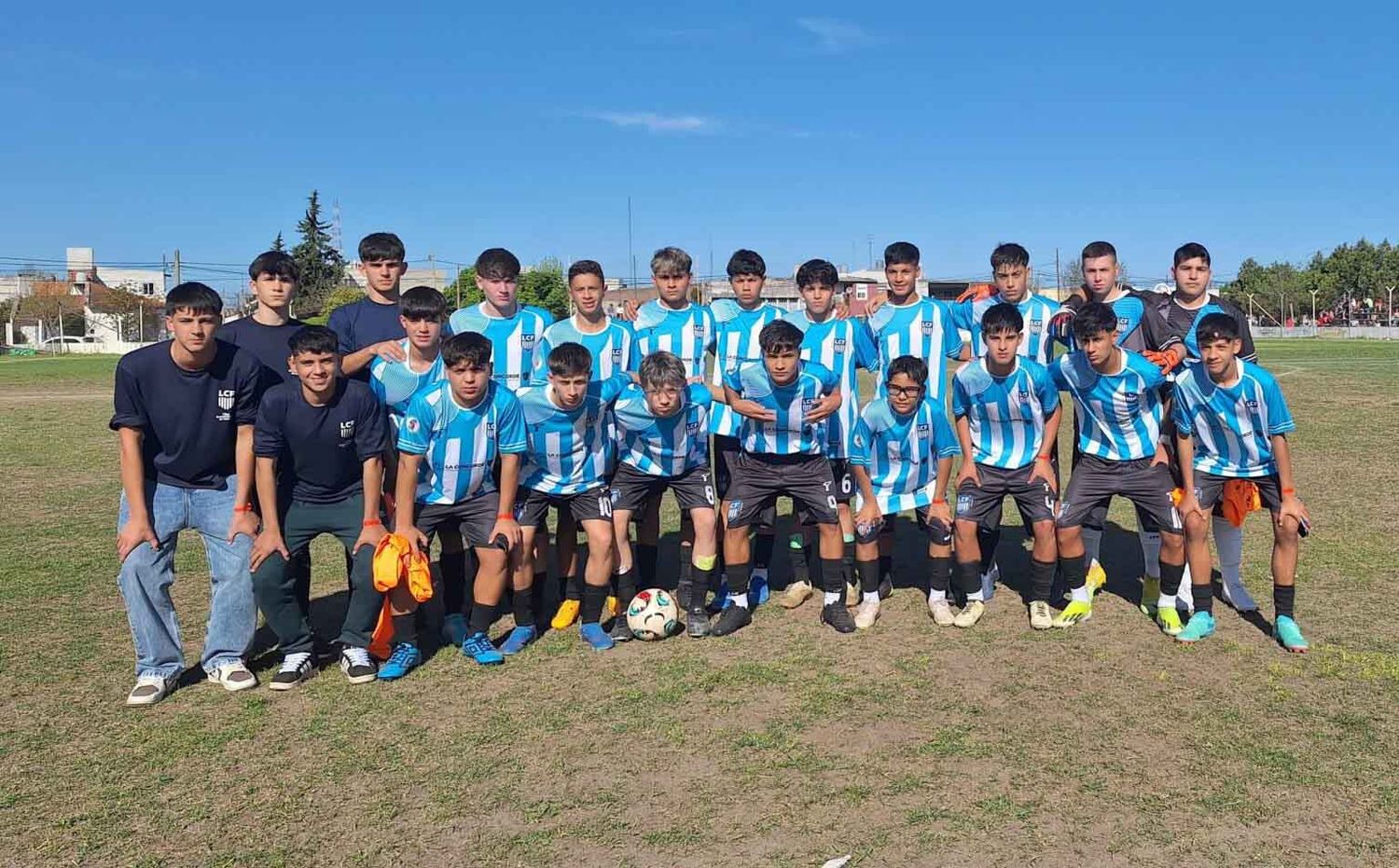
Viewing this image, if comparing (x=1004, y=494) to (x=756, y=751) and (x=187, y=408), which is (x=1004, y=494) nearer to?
(x=756, y=751)

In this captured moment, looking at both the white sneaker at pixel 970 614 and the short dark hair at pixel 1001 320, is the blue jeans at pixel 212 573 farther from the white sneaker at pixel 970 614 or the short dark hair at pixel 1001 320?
the short dark hair at pixel 1001 320

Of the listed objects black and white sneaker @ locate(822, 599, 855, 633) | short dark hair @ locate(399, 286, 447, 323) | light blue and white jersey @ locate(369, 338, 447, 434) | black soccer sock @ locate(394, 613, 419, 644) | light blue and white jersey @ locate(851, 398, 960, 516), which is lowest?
black and white sneaker @ locate(822, 599, 855, 633)

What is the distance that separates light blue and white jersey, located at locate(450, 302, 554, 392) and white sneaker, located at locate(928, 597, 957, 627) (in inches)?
113

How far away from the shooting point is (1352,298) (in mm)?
81062

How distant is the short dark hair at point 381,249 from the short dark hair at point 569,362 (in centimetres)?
120

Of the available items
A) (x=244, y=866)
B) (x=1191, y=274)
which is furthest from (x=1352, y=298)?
(x=244, y=866)

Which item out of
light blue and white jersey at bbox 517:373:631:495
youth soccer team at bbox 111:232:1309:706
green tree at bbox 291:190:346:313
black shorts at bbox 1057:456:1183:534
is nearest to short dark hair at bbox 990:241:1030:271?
youth soccer team at bbox 111:232:1309:706

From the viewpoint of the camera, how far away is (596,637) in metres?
5.66

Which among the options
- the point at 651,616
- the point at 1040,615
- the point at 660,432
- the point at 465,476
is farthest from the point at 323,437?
the point at 1040,615

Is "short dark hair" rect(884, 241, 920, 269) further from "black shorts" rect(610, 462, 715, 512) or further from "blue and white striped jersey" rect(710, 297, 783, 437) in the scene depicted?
"black shorts" rect(610, 462, 715, 512)

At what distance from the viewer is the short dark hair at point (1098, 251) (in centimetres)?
636

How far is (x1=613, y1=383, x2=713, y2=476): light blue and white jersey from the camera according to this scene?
233 inches

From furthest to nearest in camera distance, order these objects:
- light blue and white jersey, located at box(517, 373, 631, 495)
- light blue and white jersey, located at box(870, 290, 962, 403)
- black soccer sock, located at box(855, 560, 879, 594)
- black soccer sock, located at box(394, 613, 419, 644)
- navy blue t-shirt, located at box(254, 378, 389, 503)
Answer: light blue and white jersey, located at box(870, 290, 962, 403) → black soccer sock, located at box(855, 560, 879, 594) → light blue and white jersey, located at box(517, 373, 631, 495) → black soccer sock, located at box(394, 613, 419, 644) → navy blue t-shirt, located at box(254, 378, 389, 503)

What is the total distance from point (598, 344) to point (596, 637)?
184 cm
